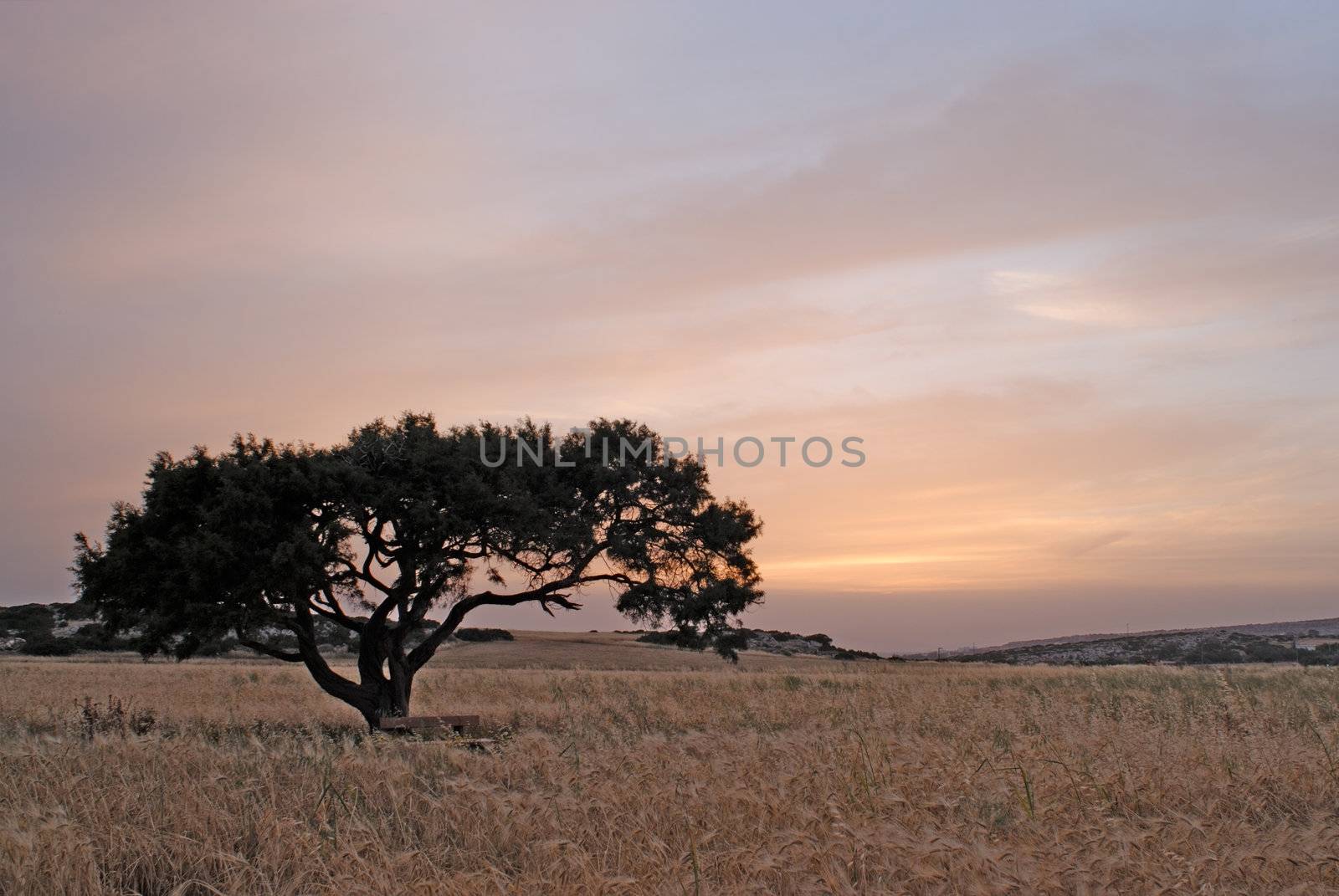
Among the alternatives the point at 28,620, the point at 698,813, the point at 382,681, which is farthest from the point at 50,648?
the point at 698,813

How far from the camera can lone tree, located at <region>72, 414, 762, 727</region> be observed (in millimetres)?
21328

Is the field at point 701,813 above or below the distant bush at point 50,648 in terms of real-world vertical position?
above

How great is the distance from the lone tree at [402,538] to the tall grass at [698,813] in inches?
344

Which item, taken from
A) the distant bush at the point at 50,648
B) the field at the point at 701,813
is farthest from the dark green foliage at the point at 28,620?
the field at the point at 701,813

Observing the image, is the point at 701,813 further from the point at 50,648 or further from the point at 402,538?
the point at 50,648

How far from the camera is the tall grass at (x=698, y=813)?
6.04 metres

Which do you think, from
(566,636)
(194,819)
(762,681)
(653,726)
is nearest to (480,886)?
(194,819)

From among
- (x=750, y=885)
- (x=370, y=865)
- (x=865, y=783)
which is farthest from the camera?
(x=865, y=783)

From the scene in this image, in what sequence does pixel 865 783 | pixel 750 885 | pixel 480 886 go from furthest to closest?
pixel 865 783 → pixel 480 886 → pixel 750 885

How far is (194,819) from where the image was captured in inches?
314

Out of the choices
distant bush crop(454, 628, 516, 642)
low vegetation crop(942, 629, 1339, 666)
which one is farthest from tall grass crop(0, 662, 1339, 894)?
distant bush crop(454, 628, 516, 642)

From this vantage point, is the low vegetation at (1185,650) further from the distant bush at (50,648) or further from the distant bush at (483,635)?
the distant bush at (50,648)

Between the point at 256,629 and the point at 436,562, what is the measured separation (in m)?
4.46

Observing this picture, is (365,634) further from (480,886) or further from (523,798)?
(480,886)
